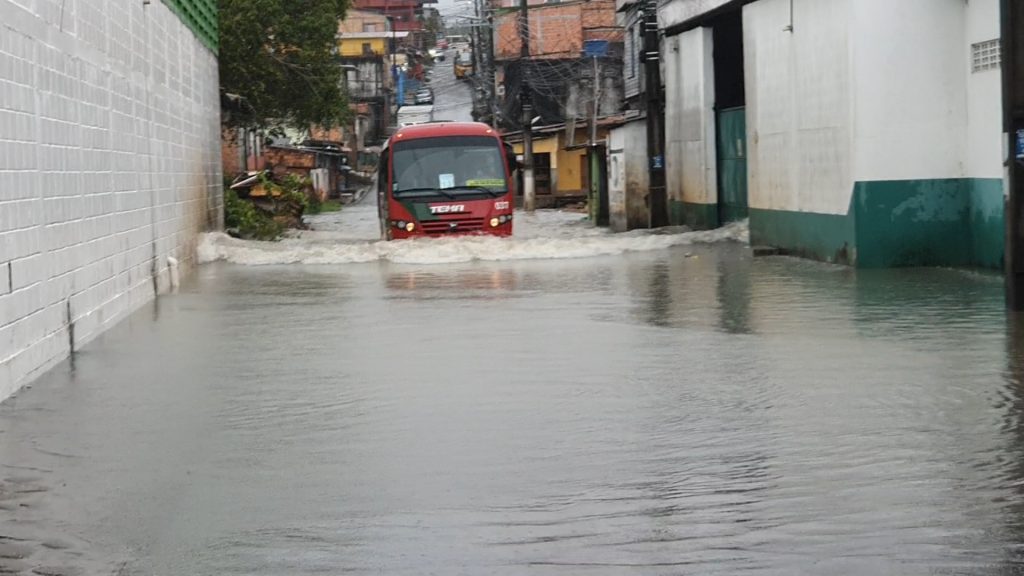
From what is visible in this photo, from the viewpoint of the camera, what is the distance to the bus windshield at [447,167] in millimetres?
27875

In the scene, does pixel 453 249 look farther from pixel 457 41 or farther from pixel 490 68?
pixel 457 41

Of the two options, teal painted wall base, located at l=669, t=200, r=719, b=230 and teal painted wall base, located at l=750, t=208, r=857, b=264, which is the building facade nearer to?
teal painted wall base, located at l=750, t=208, r=857, b=264

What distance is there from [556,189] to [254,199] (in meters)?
23.0

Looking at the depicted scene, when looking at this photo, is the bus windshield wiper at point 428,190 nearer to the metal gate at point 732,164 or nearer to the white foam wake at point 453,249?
the white foam wake at point 453,249

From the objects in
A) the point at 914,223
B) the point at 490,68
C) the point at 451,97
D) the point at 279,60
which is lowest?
the point at 914,223

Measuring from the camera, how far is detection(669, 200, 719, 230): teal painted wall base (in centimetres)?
3066

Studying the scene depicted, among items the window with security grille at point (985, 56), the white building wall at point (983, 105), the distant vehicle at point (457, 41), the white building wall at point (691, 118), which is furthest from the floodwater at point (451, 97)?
the window with security grille at point (985, 56)

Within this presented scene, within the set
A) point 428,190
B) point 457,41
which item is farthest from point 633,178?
point 457,41

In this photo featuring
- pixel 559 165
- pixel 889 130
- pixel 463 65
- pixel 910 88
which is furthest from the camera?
pixel 463 65

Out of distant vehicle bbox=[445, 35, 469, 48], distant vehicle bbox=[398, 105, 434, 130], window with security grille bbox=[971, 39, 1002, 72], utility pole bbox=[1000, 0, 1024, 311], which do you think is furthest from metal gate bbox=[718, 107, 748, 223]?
distant vehicle bbox=[445, 35, 469, 48]

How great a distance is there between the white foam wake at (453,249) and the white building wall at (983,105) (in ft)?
26.2

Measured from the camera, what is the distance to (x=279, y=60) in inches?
1677

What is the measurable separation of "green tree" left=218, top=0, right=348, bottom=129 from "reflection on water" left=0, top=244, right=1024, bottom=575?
85.3ft

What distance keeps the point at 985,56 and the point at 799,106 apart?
3968mm
